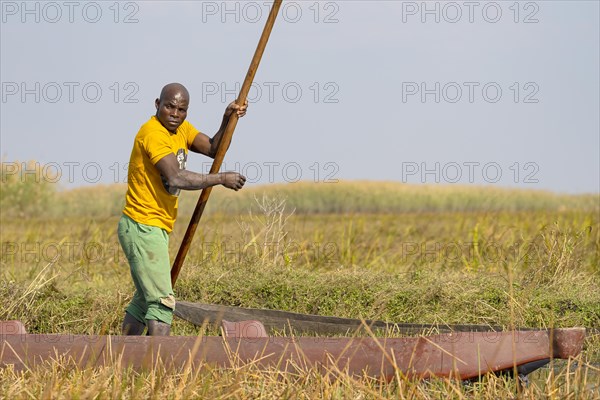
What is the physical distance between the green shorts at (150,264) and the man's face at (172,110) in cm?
64

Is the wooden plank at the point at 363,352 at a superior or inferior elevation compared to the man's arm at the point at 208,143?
inferior

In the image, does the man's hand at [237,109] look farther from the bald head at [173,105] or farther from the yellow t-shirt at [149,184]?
the yellow t-shirt at [149,184]

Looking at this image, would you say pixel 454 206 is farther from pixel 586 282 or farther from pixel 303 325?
pixel 303 325

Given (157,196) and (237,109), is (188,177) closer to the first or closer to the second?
(157,196)

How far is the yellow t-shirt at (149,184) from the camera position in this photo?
537 cm

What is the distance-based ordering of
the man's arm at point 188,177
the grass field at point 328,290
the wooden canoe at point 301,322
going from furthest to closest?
the wooden canoe at point 301,322
the man's arm at point 188,177
the grass field at point 328,290

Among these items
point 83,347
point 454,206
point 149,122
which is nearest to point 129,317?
point 83,347

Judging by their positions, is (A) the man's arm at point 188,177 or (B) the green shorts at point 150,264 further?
(B) the green shorts at point 150,264

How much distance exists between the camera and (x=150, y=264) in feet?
17.6

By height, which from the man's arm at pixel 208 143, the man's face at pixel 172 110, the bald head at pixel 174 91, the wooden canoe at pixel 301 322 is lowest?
the wooden canoe at pixel 301 322

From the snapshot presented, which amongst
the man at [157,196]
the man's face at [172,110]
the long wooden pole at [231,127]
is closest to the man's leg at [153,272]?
the man at [157,196]

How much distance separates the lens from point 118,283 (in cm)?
842

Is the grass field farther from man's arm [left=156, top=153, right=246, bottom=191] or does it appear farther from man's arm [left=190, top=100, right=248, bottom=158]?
man's arm [left=190, top=100, right=248, bottom=158]

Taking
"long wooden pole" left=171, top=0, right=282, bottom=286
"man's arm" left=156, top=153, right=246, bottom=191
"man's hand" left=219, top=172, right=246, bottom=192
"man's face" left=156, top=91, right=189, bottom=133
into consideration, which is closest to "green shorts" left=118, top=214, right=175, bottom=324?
"long wooden pole" left=171, top=0, right=282, bottom=286
